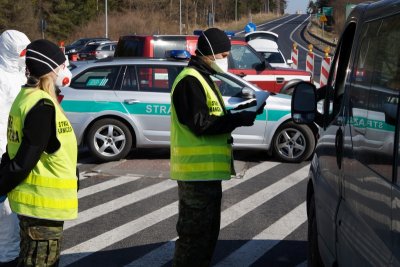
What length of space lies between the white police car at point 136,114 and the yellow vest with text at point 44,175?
6591mm

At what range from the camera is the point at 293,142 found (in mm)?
10969

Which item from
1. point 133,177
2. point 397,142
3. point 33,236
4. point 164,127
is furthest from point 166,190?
point 397,142

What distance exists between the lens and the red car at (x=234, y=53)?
14.8m

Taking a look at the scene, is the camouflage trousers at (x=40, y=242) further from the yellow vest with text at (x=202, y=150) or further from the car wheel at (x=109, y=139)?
the car wheel at (x=109, y=139)

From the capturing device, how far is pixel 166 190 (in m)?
9.19

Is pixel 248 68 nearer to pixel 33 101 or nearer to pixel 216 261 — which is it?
pixel 216 261

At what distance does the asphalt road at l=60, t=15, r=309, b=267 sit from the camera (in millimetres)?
6395

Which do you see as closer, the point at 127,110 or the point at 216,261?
the point at 216,261

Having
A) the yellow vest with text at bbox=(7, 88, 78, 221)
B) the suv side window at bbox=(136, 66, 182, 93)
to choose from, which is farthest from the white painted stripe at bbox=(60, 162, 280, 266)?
the suv side window at bbox=(136, 66, 182, 93)

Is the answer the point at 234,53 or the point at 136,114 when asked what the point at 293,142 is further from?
the point at 234,53

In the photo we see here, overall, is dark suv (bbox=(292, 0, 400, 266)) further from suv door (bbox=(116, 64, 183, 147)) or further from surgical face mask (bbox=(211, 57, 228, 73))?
suv door (bbox=(116, 64, 183, 147))

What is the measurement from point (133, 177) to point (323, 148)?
5.49m

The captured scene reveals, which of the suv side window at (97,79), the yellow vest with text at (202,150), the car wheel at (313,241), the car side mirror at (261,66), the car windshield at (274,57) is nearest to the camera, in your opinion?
the yellow vest with text at (202,150)

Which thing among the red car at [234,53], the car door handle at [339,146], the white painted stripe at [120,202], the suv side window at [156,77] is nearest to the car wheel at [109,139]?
the suv side window at [156,77]
